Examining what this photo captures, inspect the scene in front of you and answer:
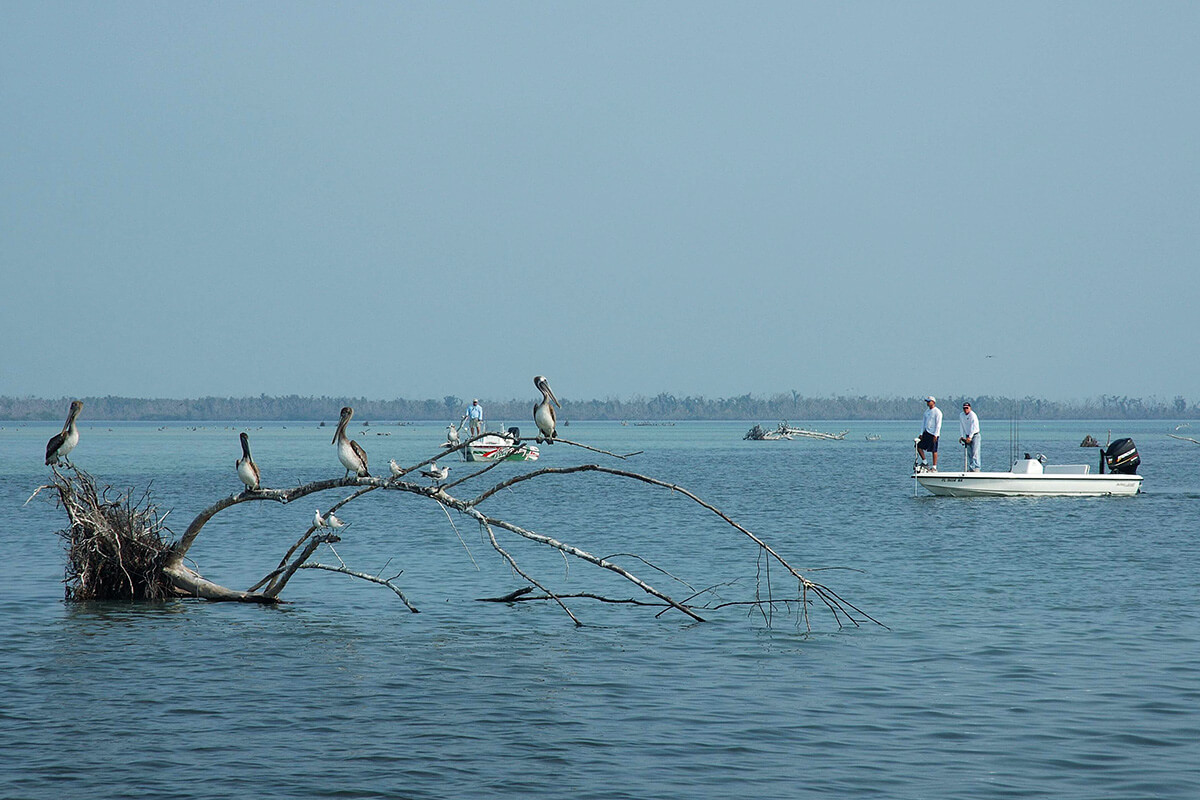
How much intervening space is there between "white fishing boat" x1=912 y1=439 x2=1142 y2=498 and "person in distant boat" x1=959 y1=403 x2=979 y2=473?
1.72 feet

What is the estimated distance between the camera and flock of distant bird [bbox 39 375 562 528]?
14508 mm

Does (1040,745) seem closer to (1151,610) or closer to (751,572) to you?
(1151,610)

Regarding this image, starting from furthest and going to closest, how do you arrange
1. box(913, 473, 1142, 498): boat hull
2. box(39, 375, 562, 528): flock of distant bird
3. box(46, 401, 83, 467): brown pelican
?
box(913, 473, 1142, 498): boat hull
box(46, 401, 83, 467): brown pelican
box(39, 375, 562, 528): flock of distant bird

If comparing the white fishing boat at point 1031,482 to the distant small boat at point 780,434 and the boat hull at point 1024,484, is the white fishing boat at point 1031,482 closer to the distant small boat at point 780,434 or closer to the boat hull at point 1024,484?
the boat hull at point 1024,484

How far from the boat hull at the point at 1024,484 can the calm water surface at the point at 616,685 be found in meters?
9.86

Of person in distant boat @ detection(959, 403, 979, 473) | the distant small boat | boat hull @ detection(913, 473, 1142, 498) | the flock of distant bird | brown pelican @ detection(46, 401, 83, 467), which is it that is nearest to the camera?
the flock of distant bird

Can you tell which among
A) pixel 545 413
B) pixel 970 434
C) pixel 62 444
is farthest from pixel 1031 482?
pixel 62 444

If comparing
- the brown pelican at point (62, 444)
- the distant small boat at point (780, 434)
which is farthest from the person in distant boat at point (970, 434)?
the distant small boat at point (780, 434)

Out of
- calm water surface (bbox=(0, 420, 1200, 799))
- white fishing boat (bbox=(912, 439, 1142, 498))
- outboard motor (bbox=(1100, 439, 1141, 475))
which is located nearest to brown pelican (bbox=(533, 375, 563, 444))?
calm water surface (bbox=(0, 420, 1200, 799))

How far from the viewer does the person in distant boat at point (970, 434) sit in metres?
31.8

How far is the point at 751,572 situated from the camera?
20406 mm

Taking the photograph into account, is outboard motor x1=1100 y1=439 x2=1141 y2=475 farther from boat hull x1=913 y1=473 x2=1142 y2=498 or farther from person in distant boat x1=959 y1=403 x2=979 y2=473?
person in distant boat x1=959 y1=403 x2=979 y2=473

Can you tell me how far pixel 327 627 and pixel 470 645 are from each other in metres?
2.34

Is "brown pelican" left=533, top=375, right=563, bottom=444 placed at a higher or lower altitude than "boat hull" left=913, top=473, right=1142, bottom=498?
higher
